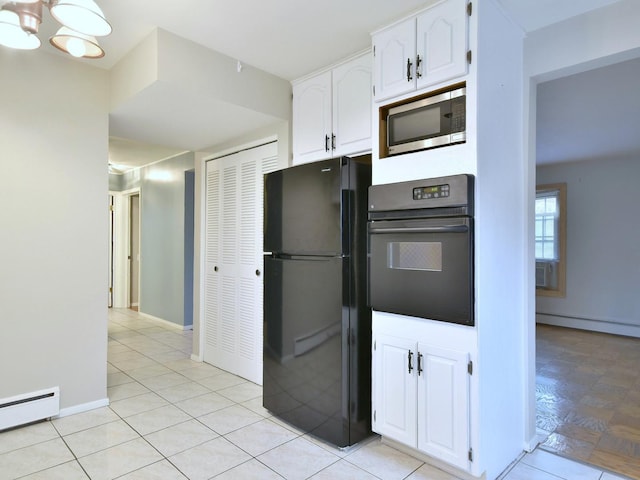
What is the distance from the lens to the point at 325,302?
7.68 ft

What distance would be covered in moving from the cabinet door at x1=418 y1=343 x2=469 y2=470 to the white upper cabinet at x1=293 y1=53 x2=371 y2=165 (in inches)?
55.5

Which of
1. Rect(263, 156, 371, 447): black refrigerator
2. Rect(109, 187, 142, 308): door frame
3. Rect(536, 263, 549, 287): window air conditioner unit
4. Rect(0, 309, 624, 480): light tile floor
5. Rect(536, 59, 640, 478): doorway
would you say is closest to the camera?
Rect(0, 309, 624, 480): light tile floor

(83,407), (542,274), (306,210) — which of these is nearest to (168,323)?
(83,407)

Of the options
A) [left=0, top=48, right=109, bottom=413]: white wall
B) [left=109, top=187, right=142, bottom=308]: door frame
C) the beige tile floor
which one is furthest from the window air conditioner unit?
[left=109, top=187, right=142, bottom=308]: door frame

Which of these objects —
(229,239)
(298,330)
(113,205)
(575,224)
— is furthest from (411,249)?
(113,205)

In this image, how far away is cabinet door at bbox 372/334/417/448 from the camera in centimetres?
210

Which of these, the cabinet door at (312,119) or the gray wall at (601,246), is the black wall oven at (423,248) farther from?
the gray wall at (601,246)

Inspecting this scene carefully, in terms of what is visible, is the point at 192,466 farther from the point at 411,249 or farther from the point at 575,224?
the point at 575,224

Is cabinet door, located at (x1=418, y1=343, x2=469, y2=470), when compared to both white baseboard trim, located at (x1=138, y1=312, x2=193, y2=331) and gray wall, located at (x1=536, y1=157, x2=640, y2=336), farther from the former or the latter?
gray wall, located at (x1=536, y1=157, x2=640, y2=336)

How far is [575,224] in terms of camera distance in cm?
581

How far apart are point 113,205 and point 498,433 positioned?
7409 millimetres

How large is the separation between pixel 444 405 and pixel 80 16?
8.21 feet

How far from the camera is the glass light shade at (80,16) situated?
155 cm

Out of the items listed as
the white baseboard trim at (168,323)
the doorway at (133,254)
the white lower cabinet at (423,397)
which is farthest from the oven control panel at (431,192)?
the doorway at (133,254)
